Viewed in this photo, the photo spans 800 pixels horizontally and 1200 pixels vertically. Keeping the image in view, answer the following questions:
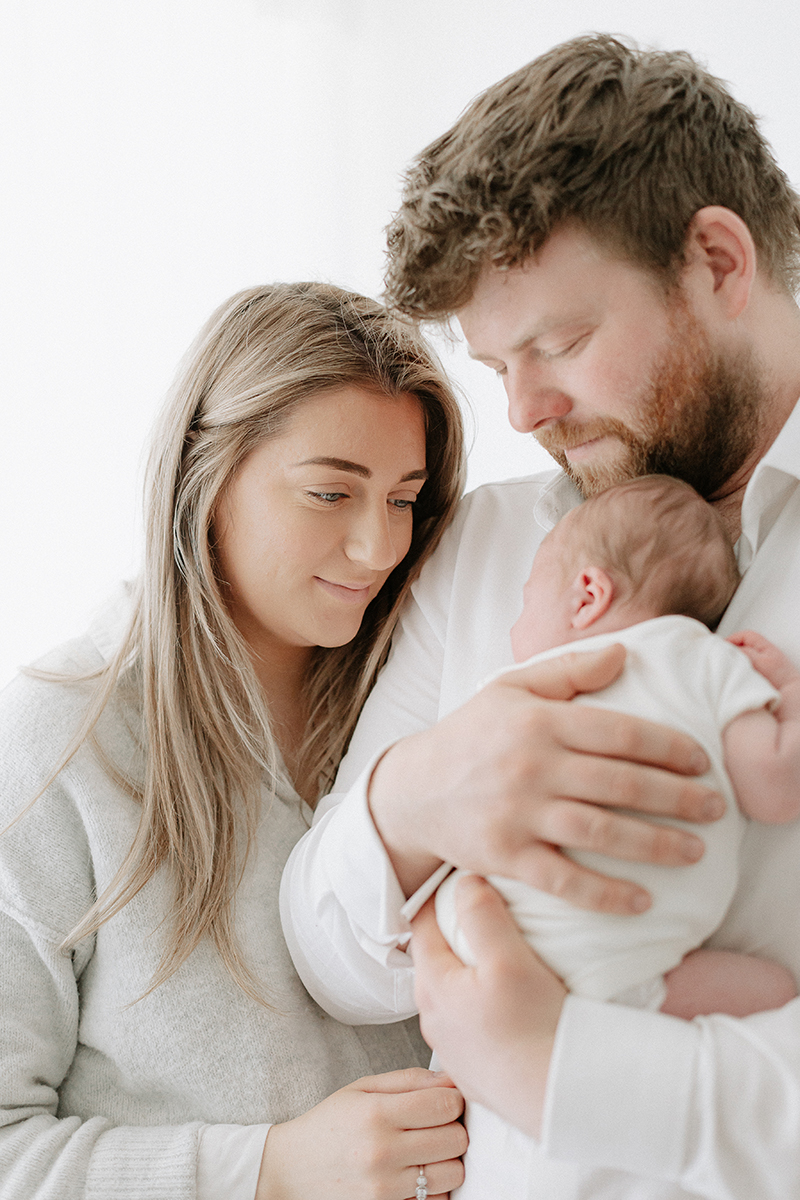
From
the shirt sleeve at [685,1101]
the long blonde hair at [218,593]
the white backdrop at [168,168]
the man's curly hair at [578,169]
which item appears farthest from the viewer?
the white backdrop at [168,168]

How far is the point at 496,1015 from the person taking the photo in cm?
93

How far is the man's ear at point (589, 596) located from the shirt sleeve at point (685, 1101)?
1.47 feet

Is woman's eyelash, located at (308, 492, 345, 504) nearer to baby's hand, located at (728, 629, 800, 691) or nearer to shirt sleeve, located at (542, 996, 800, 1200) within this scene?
baby's hand, located at (728, 629, 800, 691)

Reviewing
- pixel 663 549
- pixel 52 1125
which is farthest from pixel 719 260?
pixel 52 1125

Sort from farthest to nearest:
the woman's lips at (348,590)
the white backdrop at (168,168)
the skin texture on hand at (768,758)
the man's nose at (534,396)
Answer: the white backdrop at (168,168)
the woman's lips at (348,590)
the man's nose at (534,396)
the skin texture on hand at (768,758)

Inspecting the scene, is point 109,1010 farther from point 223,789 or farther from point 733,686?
point 733,686

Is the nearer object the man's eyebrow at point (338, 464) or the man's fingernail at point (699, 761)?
the man's fingernail at point (699, 761)

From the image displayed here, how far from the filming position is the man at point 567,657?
891 millimetres

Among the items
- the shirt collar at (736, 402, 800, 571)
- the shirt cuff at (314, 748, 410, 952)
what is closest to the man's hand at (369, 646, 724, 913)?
the shirt cuff at (314, 748, 410, 952)

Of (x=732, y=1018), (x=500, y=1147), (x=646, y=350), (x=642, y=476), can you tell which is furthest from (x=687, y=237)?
(x=500, y=1147)

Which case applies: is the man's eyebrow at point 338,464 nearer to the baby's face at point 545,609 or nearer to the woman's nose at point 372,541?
the woman's nose at point 372,541

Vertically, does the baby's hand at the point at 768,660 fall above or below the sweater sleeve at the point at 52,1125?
above

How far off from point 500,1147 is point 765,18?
7.76 feet

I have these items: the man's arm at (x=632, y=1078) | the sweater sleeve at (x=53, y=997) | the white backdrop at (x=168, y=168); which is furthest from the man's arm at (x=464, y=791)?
the white backdrop at (x=168, y=168)
